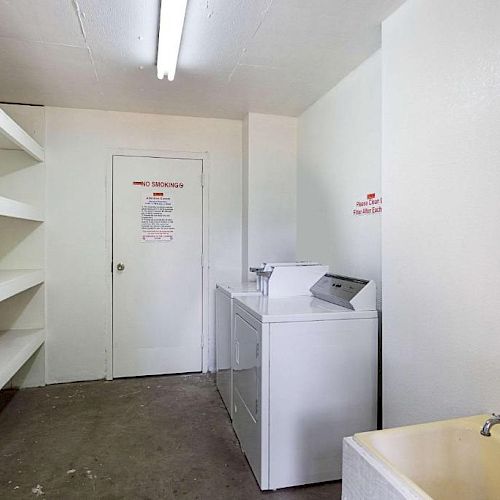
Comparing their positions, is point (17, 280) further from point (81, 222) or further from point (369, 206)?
point (369, 206)

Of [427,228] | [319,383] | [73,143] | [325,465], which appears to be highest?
[73,143]

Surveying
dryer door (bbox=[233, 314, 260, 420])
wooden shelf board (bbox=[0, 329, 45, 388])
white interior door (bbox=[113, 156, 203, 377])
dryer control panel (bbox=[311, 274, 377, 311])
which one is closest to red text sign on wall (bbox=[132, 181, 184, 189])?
white interior door (bbox=[113, 156, 203, 377])

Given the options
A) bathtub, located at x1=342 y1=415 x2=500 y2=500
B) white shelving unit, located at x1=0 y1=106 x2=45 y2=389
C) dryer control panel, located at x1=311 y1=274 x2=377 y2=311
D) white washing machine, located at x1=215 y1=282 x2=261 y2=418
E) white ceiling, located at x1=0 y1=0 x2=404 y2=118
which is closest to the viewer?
bathtub, located at x1=342 y1=415 x2=500 y2=500

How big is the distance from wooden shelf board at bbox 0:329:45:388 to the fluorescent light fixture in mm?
2126

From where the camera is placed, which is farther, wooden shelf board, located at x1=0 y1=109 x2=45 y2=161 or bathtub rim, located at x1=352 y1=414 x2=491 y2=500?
wooden shelf board, located at x1=0 y1=109 x2=45 y2=161

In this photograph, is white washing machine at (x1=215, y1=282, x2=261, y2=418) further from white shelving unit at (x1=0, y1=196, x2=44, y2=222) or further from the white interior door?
white shelving unit at (x1=0, y1=196, x2=44, y2=222)

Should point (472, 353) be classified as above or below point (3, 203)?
below

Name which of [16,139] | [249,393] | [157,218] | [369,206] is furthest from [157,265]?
[369,206]

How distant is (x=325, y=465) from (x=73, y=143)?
3204 mm

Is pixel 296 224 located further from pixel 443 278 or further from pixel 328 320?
pixel 443 278

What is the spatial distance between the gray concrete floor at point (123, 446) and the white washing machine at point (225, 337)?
0.54ft

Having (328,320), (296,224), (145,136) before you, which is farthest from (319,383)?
(145,136)

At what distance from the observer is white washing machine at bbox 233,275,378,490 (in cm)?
193

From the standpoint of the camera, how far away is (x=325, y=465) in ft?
6.60
